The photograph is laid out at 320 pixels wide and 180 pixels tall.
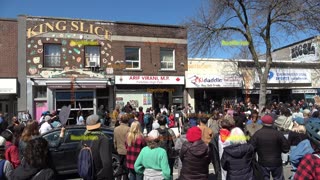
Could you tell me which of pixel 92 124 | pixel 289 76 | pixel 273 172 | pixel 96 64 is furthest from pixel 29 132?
pixel 289 76

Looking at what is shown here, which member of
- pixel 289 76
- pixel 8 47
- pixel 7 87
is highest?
pixel 8 47

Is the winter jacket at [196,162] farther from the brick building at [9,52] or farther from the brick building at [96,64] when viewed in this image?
the brick building at [9,52]

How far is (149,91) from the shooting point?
22.6m

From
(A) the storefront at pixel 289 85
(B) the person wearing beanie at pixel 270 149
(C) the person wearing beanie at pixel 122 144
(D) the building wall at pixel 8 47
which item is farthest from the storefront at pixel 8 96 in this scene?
(A) the storefront at pixel 289 85

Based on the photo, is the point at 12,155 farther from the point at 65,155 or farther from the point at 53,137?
the point at 53,137

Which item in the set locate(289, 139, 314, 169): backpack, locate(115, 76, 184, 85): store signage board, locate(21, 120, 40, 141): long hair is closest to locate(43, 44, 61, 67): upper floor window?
locate(115, 76, 184, 85): store signage board

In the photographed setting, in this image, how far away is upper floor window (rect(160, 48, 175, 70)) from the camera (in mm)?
23391

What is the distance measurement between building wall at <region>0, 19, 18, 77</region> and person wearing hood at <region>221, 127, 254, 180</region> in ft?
57.4

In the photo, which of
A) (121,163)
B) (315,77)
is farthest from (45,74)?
(315,77)

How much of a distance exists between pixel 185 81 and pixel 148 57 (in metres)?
2.96

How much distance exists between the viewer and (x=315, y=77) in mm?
27906

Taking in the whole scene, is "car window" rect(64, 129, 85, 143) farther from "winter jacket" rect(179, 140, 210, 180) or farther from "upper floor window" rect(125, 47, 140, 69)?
"upper floor window" rect(125, 47, 140, 69)

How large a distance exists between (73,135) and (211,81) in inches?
594

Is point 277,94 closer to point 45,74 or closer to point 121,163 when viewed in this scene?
point 45,74
